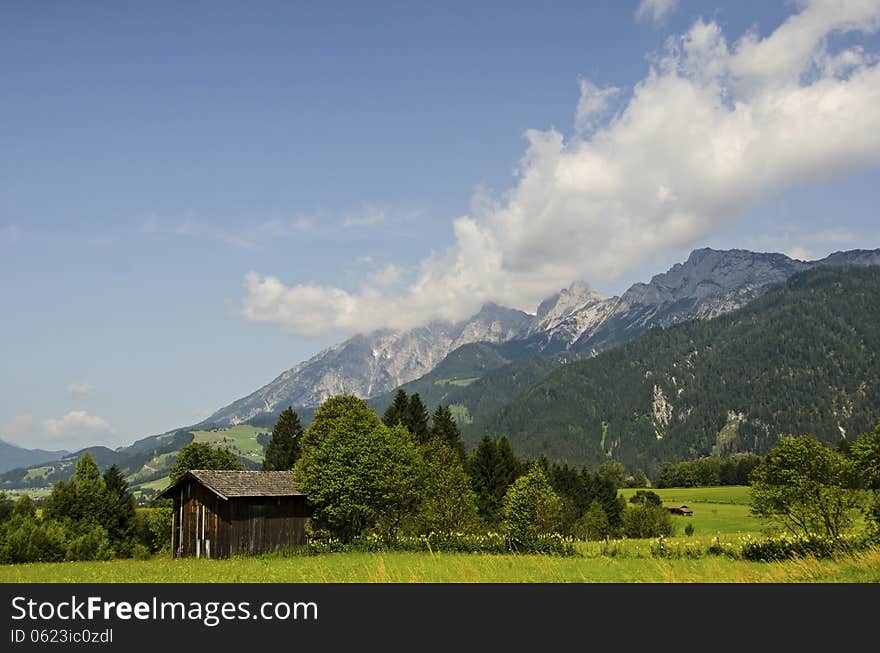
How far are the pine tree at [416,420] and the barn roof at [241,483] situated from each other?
26404 mm

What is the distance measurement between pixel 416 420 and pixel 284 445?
22719 mm

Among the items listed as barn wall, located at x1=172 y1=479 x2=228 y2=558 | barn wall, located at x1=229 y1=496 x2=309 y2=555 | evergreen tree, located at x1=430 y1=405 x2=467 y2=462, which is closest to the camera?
barn wall, located at x1=172 y1=479 x2=228 y2=558

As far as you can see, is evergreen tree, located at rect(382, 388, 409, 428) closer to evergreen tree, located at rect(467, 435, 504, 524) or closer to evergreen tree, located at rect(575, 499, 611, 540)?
evergreen tree, located at rect(467, 435, 504, 524)

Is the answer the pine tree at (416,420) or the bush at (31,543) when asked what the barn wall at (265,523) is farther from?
the pine tree at (416,420)

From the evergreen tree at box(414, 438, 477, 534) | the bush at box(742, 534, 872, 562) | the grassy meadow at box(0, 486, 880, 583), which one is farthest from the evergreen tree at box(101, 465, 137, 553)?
the bush at box(742, 534, 872, 562)

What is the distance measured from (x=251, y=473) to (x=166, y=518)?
26.2 metres

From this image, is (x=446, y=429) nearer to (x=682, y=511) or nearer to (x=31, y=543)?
(x=31, y=543)

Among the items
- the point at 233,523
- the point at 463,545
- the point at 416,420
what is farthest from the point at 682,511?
the point at 233,523

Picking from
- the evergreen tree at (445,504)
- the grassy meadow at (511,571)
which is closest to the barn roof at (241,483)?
the grassy meadow at (511,571)

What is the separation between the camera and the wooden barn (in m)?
46.3

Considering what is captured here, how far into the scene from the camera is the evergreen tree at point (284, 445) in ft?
290

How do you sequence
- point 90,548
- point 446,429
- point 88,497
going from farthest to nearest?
point 446,429
point 88,497
point 90,548

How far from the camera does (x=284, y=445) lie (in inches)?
3546
